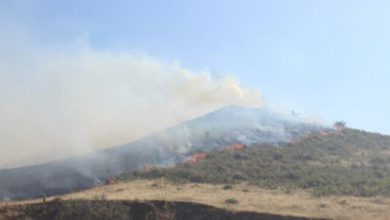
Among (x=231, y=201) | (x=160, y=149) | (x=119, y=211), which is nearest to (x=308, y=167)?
(x=160, y=149)

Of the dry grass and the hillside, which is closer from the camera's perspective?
the dry grass

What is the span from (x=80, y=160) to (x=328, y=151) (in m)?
30.0

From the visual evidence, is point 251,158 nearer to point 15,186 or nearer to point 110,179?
point 110,179

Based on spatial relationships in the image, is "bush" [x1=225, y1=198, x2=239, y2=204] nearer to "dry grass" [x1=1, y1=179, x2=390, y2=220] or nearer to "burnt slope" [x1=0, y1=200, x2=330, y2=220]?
"dry grass" [x1=1, y1=179, x2=390, y2=220]

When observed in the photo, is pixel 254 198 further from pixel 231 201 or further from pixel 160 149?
pixel 160 149

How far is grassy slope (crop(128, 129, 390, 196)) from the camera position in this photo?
5338cm

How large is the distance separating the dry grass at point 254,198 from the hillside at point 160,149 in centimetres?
578

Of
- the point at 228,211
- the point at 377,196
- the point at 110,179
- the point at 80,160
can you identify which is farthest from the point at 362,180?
the point at 80,160

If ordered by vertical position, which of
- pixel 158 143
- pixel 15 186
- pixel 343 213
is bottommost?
pixel 343 213

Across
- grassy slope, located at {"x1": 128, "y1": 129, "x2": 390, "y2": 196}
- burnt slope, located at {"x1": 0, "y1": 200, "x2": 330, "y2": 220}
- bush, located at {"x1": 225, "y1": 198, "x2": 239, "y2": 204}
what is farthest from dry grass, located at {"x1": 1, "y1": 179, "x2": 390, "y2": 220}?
grassy slope, located at {"x1": 128, "y1": 129, "x2": 390, "y2": 196}

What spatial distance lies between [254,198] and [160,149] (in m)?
25.6

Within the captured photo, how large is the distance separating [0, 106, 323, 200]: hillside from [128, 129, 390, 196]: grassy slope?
11.8ft

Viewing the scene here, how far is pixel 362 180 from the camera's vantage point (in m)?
54.8

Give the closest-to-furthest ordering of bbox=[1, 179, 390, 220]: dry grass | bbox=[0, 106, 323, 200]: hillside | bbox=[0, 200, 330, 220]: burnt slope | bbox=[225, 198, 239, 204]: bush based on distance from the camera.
Answer: bbox=[1, 179, 390, 220]: dry grass
bbox=[0, 200, 330, 220]: burnt slope
bbox=[225, 198, 239, 204]: bush
bbox=[0, 106, 323, 200]: hillside
